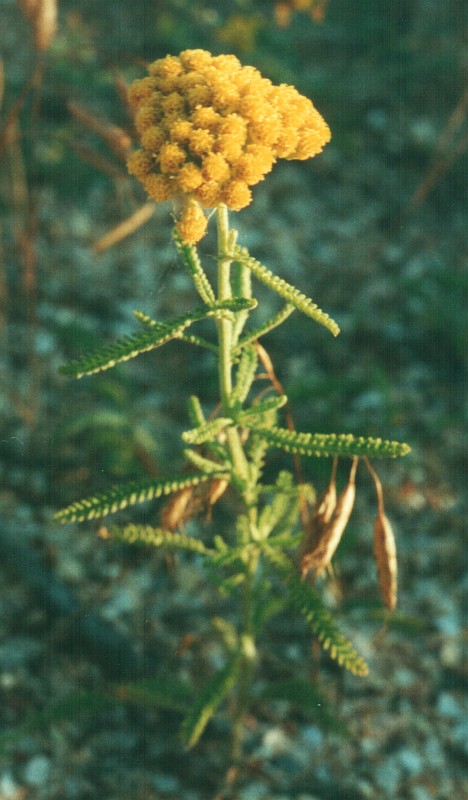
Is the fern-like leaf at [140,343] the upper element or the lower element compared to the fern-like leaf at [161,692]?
upper

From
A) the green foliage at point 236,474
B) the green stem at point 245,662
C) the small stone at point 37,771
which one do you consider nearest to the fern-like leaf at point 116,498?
Answer: the green foliage at point 236,474

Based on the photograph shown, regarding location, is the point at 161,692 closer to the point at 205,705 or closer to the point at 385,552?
the point at 205,705

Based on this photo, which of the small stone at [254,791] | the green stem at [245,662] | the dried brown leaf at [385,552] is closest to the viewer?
the dried brown leaf at [385,552]

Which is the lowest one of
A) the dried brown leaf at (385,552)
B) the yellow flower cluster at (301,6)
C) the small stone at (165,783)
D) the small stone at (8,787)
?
the small stone at (8,787)

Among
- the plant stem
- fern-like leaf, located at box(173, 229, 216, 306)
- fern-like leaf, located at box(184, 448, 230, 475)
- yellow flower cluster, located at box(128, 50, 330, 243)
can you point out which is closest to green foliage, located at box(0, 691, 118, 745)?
the plant stem

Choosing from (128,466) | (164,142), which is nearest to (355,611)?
(128,466)

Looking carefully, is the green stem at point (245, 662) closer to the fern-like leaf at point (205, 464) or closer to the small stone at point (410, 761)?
Result: the fern-like leaf at point (205, 464)

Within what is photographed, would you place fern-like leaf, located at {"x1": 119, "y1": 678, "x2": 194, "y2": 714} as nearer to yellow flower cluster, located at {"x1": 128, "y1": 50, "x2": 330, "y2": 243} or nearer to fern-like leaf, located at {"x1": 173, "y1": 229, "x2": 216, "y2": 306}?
fern-like leaf, located at {"x1": 173, "y1": 229, "x2": 216, "y2": 306}
